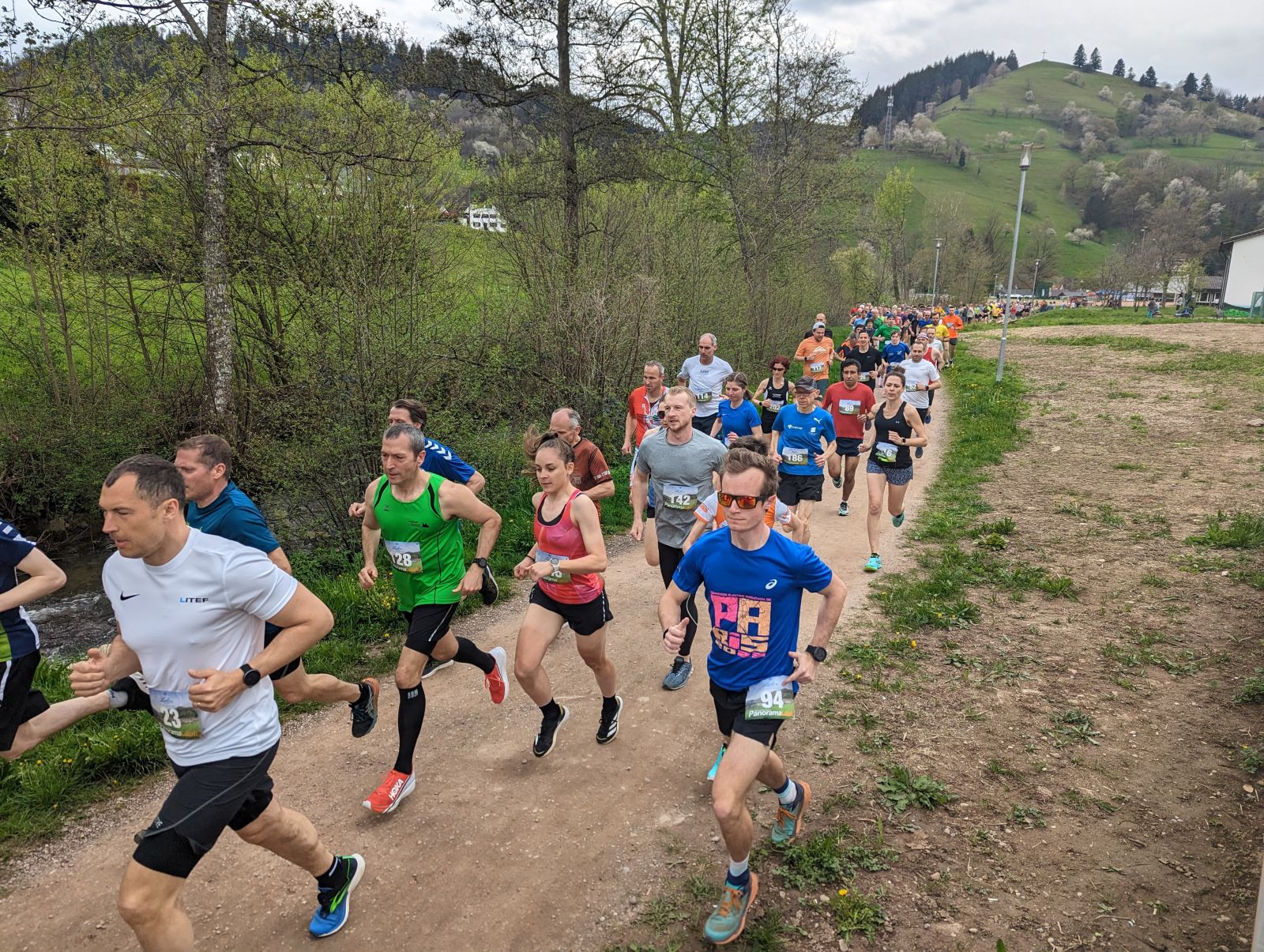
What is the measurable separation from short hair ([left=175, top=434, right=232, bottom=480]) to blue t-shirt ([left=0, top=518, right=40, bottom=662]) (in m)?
0.85

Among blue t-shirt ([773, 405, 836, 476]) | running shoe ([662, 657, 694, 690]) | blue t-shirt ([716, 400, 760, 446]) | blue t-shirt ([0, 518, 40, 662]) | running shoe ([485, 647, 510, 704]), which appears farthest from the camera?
blue t-shirt ([716, 400, 760, 446])

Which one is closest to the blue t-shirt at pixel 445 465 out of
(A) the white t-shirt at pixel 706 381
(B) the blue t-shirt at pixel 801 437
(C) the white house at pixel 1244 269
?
(B) the blue t-shirt at pixel 801 437

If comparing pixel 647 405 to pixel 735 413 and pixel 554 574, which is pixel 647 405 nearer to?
pixel 735 413

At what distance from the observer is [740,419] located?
26.7ft

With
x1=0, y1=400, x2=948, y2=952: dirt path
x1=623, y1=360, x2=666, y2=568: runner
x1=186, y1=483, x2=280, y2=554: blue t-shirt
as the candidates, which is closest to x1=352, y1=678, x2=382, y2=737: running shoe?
x1=0, y1=400, x2=948, y2=952: dirt path

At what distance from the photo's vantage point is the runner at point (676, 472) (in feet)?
18.2

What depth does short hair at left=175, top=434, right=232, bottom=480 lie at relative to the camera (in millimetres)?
4039

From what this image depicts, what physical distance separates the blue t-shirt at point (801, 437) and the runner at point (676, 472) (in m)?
2.28

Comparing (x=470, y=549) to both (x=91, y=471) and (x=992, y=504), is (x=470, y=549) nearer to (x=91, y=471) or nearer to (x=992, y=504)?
(x=91, y=471)

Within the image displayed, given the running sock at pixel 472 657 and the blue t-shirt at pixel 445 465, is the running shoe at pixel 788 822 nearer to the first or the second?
the running sock at pixel 472 657

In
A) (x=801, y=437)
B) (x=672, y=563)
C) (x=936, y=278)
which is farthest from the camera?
(x=936, y=278)

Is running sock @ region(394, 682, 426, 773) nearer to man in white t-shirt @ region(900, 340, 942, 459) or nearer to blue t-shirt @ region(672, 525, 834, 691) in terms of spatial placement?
blue t-shirt @ region(672, 525, 834, 691)

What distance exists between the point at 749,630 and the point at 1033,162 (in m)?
179

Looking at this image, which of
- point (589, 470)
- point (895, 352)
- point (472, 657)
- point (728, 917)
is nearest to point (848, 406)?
point (589, 470)
